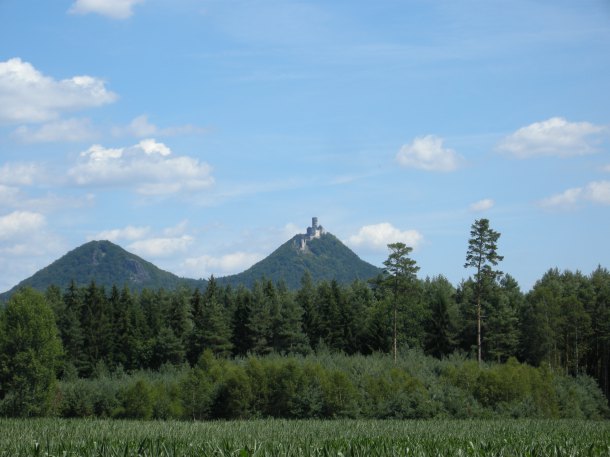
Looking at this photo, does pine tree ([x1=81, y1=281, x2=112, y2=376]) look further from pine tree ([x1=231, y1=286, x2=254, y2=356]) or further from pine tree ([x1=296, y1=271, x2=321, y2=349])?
pine tree ([x1=296, y1=271, x2=321, y2=349])

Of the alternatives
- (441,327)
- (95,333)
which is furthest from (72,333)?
(441,327)

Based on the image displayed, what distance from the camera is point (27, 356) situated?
68.9 meters

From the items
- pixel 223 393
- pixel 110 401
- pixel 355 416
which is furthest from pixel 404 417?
pixel 110 401

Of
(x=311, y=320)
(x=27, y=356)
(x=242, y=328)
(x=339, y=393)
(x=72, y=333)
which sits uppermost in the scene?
(x=311, y=320)

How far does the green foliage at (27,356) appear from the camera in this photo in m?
68.5

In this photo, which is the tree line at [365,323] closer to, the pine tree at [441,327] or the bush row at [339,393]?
the pine tree at [441,327]

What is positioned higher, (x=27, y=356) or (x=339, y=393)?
(x=27, y=356)

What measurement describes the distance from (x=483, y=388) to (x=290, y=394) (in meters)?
17.2

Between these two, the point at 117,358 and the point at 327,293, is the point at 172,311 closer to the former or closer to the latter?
the point at 117,358

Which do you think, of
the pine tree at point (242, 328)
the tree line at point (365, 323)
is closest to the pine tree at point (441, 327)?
the tree line at point (365, 323)

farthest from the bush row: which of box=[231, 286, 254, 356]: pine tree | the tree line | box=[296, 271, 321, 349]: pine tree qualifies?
box=[231, 286, 254, 356]: pine tree

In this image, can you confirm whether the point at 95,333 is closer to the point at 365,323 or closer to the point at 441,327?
the point at 365,323

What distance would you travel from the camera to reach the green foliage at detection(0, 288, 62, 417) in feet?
225

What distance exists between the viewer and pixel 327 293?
102 meters
